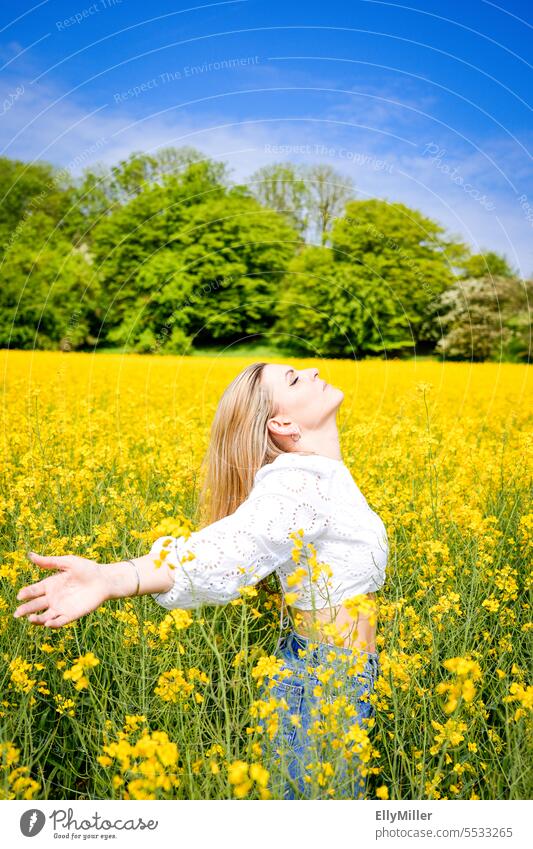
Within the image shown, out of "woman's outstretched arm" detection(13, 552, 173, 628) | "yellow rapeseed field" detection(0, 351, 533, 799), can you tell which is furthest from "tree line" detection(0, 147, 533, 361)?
"woman's outstretched arm" detection(13, 552, 173, 628)

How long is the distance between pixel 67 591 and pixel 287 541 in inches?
23.2

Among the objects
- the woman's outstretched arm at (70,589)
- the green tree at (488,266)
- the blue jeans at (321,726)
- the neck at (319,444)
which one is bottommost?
the blue jeans at (321,726)

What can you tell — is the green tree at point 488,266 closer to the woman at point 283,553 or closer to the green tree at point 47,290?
the green tree at point 47,290

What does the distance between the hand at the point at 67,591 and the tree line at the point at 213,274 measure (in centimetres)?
609

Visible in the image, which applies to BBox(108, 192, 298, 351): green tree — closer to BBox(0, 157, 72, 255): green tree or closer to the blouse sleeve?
BBox(0, 157, 72, 255): green tree

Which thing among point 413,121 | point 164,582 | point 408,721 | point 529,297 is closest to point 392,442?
point 413,121

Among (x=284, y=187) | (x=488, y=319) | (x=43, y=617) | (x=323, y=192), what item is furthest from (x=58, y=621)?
(x=488, y=319)

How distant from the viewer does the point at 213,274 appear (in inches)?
425

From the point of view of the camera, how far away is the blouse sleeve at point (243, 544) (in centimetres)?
176

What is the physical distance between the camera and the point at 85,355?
13453 mm

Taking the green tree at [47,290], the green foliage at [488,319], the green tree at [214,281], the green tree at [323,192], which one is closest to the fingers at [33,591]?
the green tree at [323,192]

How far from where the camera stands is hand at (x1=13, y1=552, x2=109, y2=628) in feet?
5.10

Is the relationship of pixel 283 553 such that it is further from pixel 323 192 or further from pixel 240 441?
pixel 323 192
